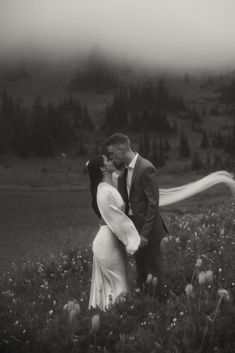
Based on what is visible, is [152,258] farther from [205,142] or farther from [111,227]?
[205,142]

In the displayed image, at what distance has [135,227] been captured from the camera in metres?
7.88

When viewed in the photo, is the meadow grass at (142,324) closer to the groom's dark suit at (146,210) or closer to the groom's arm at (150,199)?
the groom's dark suit at (146,210)

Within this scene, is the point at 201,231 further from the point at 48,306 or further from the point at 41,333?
the point at 41,333

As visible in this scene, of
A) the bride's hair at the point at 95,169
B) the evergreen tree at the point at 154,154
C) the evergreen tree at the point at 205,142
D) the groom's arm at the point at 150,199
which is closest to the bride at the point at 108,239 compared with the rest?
the bride's hair at the point at 95,169

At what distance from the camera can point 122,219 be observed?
300 inches

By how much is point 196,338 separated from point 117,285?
220 cm

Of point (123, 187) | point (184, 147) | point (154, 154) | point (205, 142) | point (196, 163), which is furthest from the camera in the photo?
point (205, 142)

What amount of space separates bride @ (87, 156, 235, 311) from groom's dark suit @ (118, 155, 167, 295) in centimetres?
18

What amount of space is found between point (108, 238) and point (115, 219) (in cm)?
37

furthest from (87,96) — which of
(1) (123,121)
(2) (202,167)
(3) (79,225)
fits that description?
(3) (79,225)

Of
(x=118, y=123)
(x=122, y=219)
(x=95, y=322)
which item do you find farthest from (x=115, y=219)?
(x=118, y=123)

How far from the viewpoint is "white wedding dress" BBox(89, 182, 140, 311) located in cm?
761

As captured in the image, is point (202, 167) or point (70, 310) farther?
point (202, 167)

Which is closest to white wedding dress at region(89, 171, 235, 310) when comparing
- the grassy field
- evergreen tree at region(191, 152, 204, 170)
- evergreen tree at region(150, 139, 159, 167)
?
the grassy field
